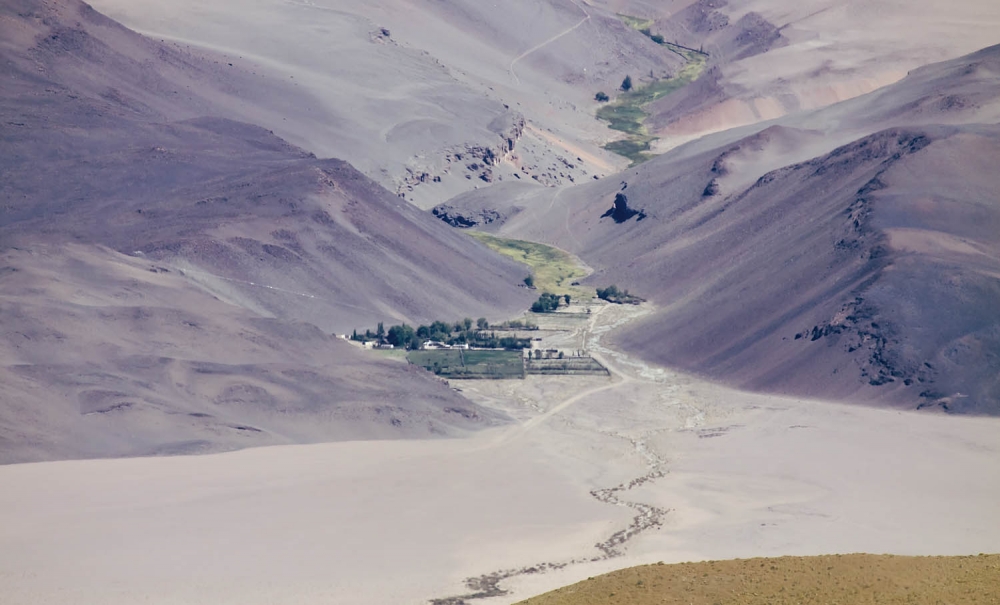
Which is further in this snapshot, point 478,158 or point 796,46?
point 796,46

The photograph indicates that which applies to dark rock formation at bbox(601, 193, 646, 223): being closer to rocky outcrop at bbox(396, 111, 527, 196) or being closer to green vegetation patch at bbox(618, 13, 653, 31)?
rocky outcrop at bbox(396, 111, 527, 196)

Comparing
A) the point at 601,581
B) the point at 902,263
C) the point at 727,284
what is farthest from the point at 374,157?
the point at 601,581

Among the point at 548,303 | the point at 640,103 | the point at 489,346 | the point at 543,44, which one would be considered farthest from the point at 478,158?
the point at 543,44

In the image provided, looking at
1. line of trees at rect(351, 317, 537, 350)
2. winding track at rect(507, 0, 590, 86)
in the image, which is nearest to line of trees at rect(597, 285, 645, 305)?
line of trees at rect(351, 317, 537, 350)

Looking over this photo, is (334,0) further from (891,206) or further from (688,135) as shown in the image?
(891,206)

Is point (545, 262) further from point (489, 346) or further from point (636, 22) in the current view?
point (636, 22)

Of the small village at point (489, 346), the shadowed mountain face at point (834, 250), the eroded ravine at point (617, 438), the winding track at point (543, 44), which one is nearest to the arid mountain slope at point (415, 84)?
the winding track at point (543, 44)

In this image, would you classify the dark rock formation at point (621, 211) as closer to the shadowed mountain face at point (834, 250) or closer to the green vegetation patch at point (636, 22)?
the shadowed mountain face at point (834, 250)

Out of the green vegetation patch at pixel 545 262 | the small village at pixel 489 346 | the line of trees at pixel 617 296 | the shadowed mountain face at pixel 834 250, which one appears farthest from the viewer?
the green vegetation patch at pixel 545 262
